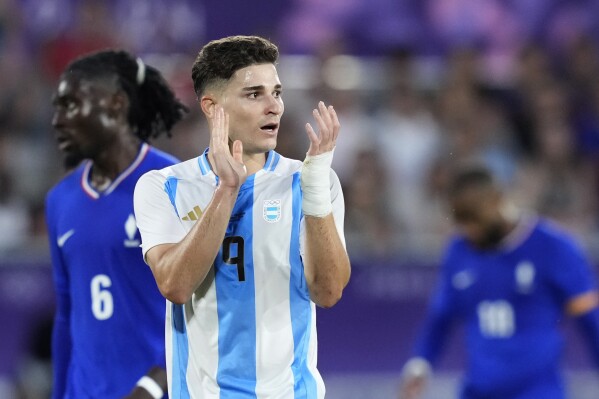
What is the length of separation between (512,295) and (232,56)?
381 centimetres

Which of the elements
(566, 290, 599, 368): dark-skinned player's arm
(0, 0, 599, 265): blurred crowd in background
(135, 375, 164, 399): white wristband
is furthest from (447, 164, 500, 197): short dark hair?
(135, 375, 164, 399): white wristband

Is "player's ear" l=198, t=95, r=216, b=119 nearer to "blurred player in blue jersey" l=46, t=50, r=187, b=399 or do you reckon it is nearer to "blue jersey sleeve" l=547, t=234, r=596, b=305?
"blurred player in blue jersey" l=46, t=50, r=187, b=399

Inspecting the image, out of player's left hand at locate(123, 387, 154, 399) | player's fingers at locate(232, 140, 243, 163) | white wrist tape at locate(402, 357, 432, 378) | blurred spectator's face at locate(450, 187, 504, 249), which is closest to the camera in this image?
player's fingers at locate(232, 140, 243, 163)

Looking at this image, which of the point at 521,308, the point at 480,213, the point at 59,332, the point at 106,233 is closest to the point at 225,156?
the point at 106,233

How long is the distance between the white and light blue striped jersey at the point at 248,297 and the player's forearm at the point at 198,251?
0.62 ft

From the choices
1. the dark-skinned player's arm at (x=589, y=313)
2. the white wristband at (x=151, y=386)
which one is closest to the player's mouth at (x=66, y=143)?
the white wristband at (x=151, y=386)

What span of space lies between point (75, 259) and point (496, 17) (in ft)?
24.7

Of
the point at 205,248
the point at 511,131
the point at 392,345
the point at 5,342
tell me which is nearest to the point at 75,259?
the point at 205,248

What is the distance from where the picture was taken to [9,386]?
31.0 feet

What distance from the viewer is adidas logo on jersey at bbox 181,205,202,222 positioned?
429 centimetres

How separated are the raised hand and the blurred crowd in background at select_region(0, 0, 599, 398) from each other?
19.2ft

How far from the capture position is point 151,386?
16.9 feet

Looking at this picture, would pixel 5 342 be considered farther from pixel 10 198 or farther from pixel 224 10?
pixel 224 10

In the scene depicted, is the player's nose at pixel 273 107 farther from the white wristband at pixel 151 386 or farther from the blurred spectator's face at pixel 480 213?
the blurred spectator's face at pixel 480 213
